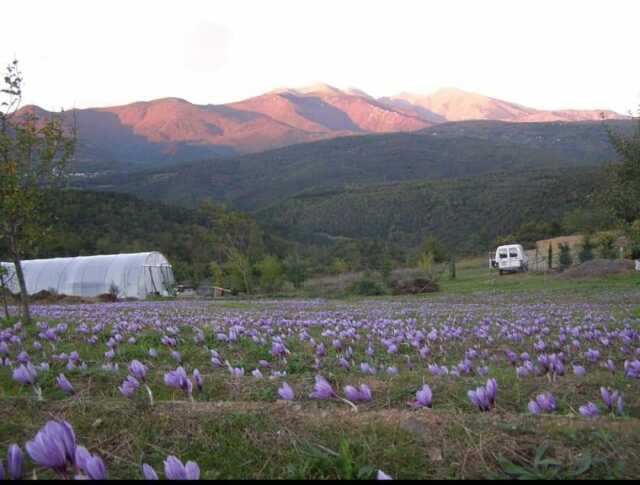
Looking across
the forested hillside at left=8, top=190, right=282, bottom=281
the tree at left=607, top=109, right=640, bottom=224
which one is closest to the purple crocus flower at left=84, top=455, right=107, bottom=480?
the tree at left=607, top=109, right=640, bottom=224

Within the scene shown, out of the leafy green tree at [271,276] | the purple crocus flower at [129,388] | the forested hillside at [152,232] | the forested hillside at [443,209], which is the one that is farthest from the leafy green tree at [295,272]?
the forested hillside at [443,209]

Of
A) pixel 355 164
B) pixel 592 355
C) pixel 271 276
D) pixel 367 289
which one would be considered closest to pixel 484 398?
pixel 592 355

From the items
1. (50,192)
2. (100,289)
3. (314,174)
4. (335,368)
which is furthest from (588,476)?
(314,174)

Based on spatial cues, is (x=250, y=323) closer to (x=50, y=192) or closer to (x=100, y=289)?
(x=50, y=192)

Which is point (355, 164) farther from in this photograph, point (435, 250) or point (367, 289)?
point (367, 289)

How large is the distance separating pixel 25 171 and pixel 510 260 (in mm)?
37842

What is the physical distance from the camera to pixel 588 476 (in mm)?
2125

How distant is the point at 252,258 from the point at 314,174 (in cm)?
10292

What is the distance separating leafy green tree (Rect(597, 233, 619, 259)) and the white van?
5468 millimetres

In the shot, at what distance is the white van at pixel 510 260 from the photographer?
4203 cm

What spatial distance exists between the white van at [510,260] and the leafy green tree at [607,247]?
17.9 ft

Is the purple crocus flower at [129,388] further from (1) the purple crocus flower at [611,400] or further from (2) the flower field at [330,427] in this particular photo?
(1) the purple crocus flower at [611,400]

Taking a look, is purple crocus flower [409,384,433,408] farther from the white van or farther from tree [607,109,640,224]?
the white van

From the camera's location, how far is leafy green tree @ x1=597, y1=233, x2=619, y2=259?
128 feet
